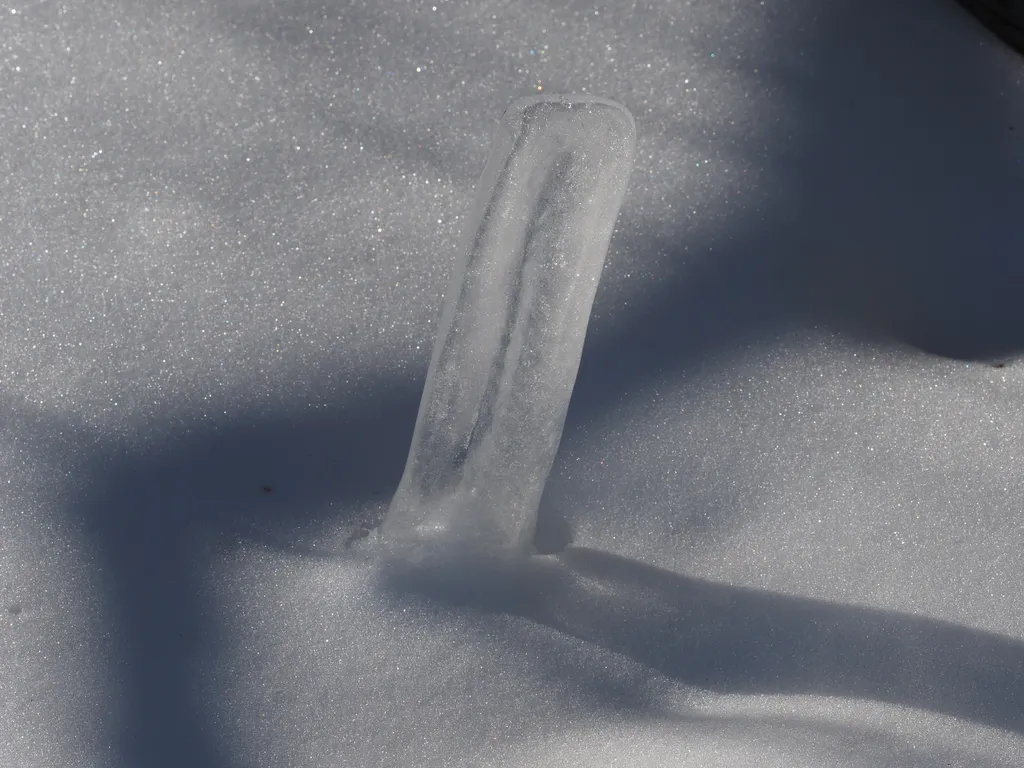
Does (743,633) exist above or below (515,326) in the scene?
below

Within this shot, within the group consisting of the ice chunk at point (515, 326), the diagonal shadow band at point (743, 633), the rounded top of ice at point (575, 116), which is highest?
the rounded top of ice at point (575, 116)

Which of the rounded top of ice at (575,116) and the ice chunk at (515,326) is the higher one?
the rounded top of ice at (575,116)

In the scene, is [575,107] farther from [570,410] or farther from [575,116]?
[570,410]

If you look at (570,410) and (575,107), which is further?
(570,410)

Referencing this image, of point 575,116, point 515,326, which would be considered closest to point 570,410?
point 515,326

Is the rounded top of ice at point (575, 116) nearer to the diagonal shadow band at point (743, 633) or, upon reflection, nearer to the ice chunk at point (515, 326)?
the ice chunk at point (515, 326)

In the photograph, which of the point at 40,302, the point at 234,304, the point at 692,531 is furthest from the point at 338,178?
the point at 692,531

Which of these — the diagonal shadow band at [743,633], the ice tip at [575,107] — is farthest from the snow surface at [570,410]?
the ice tip at [575,107]
